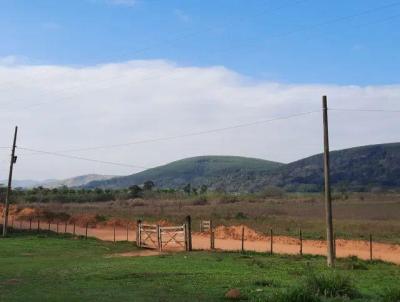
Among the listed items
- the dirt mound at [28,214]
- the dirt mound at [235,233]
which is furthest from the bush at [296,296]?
the dirt mound at [28,214]

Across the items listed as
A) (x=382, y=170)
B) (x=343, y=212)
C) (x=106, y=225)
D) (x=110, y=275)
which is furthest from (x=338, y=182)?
(x=110, y=275)

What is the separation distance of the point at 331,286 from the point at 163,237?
27315mm

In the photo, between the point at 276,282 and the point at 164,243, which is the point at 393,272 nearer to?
the point at 276,282

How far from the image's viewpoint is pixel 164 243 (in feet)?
133

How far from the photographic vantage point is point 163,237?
4250 cm

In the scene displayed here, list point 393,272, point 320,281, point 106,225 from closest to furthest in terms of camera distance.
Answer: point 320,281, point 393,272, point 106,225

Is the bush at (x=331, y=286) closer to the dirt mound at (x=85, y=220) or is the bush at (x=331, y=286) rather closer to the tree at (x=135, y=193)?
the dirt mound at (x=85, y=220)

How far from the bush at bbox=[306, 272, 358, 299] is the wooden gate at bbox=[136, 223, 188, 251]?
73.6ft

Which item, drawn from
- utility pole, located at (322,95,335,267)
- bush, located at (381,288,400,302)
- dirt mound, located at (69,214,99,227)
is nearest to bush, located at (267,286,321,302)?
bush, located at (381,288,400,302)

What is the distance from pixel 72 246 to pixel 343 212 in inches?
2091

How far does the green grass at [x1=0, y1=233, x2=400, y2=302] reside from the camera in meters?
17.3

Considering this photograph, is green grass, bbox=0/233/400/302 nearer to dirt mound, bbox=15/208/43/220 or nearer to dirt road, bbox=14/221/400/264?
dirt road, bbox=14/221/400/264

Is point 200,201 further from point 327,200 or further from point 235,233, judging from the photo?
point 327,200

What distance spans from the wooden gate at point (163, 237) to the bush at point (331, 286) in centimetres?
2243
